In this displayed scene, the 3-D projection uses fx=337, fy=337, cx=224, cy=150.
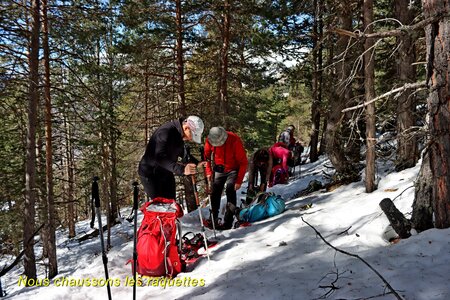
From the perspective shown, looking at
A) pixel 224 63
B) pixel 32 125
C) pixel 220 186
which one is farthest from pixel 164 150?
pixel 224 63

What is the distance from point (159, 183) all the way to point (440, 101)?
369 centimetres

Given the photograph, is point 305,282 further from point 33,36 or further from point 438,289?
point 33,36

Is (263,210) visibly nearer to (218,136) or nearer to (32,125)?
(218,136)

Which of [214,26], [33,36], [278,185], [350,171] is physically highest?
[214,26]

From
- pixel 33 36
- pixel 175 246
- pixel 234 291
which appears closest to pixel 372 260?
pixel 234 291

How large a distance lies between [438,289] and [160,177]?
11.9 ft

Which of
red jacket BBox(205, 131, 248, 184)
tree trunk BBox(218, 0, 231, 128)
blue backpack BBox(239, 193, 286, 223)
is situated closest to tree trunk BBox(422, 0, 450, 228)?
red jacket BBox(205, 131, 248, 184)

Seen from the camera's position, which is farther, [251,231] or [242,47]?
[242,47]

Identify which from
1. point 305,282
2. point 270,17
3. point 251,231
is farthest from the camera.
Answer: point 270,17

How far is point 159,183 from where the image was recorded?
5.04 m

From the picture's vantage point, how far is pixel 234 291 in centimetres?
350

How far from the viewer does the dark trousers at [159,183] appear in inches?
197

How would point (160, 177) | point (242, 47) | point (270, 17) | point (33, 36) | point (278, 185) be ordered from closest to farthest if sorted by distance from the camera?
point (160, 177), point (33, 36), point (270, 17), point (278, 185), point (242, 47)

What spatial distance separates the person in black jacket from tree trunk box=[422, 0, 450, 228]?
2.92 meters
